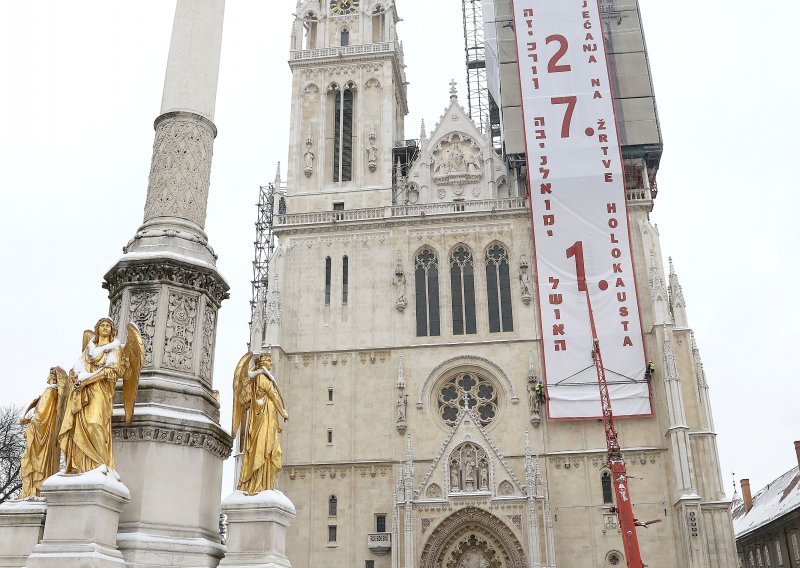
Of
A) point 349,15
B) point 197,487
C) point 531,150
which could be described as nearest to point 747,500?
point 531,150

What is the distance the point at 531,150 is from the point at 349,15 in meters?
10.7

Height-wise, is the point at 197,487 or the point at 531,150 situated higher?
the point at 531,150

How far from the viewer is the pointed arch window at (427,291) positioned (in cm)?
3012

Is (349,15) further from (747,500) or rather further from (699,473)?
(747,500)

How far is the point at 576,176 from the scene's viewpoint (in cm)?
3077

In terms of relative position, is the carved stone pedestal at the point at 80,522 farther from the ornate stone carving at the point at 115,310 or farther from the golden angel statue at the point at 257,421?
the ornate stone carving at the point at 115,310

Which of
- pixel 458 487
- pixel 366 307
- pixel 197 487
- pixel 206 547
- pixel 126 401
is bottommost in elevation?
pixel 206 547

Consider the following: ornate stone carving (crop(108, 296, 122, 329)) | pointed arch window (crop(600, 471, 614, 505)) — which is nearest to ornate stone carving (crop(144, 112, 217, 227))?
ornate stone carving (crop(108, 296, 122, 329))

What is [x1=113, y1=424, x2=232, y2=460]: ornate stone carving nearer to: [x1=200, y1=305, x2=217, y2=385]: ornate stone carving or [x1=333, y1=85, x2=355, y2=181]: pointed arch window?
[x1=200, y1=305, x2=217, y2=385]: ornate stone carving

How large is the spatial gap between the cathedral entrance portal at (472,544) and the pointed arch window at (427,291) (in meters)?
6.75

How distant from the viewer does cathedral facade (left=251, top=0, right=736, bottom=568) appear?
26.5m

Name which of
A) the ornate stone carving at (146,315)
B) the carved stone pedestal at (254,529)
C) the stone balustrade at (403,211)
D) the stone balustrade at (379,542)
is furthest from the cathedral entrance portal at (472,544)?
the ornate stone carving at (146,315)

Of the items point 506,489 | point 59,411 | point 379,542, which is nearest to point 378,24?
point 506,489

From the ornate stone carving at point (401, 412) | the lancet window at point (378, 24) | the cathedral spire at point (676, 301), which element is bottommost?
the ornate stone carving at point (401, 412)
